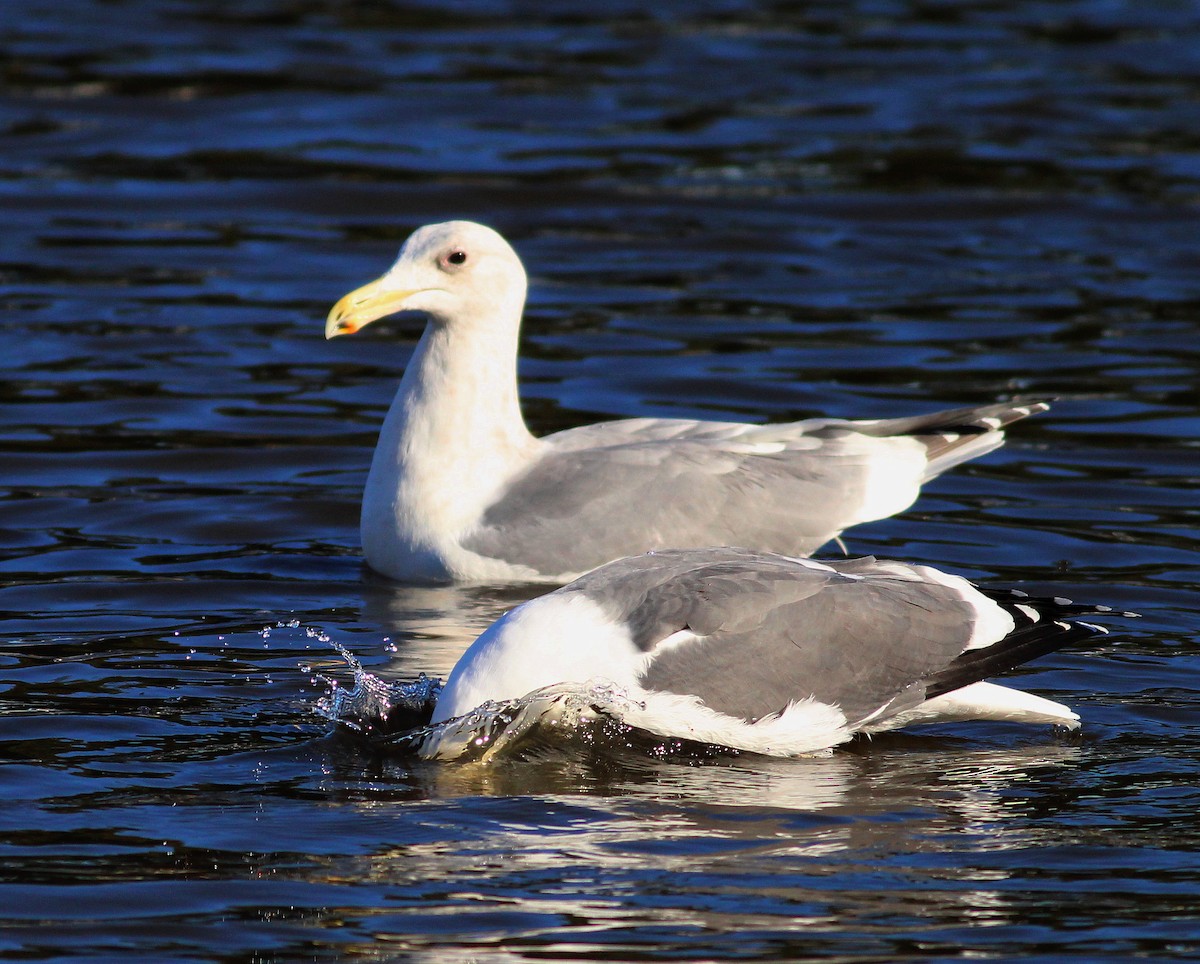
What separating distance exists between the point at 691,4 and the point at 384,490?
13943 mm

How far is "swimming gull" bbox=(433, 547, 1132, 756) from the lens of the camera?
6.04 meters

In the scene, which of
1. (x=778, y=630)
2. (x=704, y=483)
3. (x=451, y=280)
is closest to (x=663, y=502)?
(x=704, y=483)

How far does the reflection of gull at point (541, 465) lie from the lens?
8141 mm

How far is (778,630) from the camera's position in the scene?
6.25 metres

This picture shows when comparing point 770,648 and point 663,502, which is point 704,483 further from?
point 770,648

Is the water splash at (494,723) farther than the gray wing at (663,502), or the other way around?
the gray wing at (663,502)

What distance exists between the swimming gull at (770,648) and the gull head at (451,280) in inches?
88.4

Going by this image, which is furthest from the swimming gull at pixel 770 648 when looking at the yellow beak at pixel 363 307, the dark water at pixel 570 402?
the yellow beak at pixel 363 307

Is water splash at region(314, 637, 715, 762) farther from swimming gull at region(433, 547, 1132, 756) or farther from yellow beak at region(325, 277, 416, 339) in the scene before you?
yellow beak at region(325, 277, 416, 339)

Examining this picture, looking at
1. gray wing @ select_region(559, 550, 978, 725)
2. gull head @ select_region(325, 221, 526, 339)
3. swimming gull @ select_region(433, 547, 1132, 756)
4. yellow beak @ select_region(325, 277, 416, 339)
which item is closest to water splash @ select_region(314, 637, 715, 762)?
swimming gull @ select_region(433, 547, 1132, 756)

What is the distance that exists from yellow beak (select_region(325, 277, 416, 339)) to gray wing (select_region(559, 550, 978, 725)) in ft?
7.04

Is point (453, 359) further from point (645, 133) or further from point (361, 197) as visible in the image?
point (645, 133)

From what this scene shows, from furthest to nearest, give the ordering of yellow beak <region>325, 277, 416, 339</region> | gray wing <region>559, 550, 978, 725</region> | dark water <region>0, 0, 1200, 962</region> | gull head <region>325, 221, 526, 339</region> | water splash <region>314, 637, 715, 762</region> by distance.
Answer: gull head <region>325, 221, 526, 339</region> < yellow beak <region>325, 277, 416, 339</region> < gray wing <region>559, 550, 978, 725</region> < water splash <region>314, 637, 715, 762</region> < dark water <region>0, 0, 1200, 962</region>

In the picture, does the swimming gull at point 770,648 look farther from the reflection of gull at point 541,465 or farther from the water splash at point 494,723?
the reflection of gull at point 541,465
